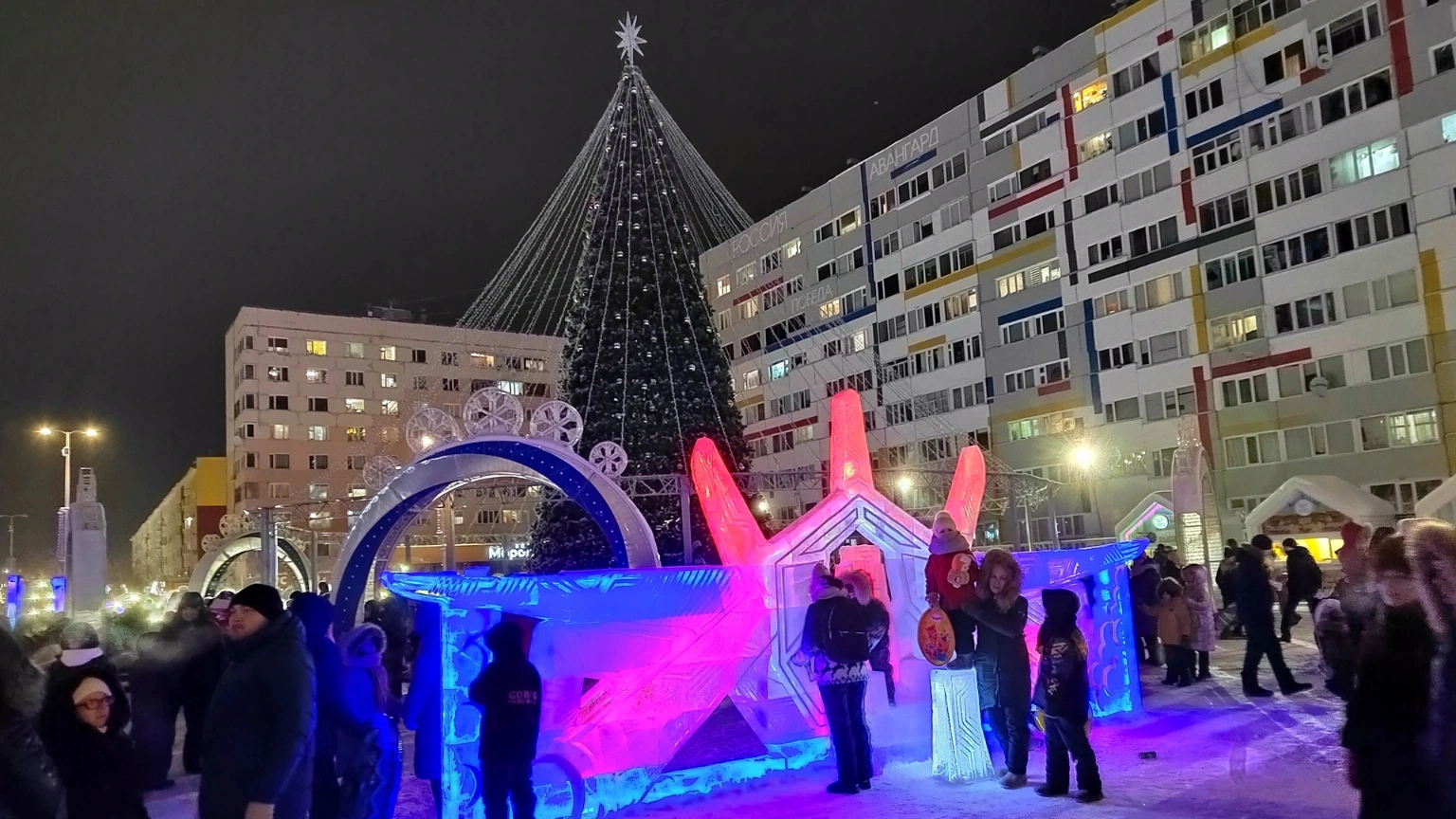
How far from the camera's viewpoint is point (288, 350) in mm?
63188

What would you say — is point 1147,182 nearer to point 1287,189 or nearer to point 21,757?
point 1287,189

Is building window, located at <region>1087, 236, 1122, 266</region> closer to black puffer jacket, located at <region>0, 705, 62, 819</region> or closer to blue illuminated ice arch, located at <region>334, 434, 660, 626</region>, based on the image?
blue illuminated ice arch, located at <region>334, 434, 660, 626</region>

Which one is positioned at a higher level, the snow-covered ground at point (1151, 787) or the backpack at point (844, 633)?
the backpack at point (844, 633)

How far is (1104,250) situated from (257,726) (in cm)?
3708

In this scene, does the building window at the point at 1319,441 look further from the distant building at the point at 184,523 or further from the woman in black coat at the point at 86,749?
the distant building at the point at 184,523

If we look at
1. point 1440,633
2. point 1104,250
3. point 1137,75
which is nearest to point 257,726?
point 1440,633

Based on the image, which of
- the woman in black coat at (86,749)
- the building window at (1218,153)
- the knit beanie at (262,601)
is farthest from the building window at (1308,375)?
the woman in black coat at (86,749)

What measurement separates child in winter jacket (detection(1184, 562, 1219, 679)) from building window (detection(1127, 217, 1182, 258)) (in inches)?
1010

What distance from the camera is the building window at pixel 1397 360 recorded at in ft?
95.6

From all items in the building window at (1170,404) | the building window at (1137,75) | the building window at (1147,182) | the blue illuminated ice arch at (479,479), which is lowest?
the blue illuminated ice arch at (479,479)

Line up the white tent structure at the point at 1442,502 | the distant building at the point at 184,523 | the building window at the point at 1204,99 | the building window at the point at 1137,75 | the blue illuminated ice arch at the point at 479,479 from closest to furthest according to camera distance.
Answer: the blue illuminated ice arch at the point at 479,479
the white tent structure at the point at 1442,502
the building window at the point at 1204,99
the building window at the point at 1137,75
the distant building at the point at 184,523

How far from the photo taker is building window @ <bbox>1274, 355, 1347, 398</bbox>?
30984 mm

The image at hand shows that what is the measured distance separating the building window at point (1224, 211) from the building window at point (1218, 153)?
1.02m

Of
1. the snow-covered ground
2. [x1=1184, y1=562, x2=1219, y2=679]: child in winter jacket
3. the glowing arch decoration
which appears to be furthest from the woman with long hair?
the glowing arch decoration
